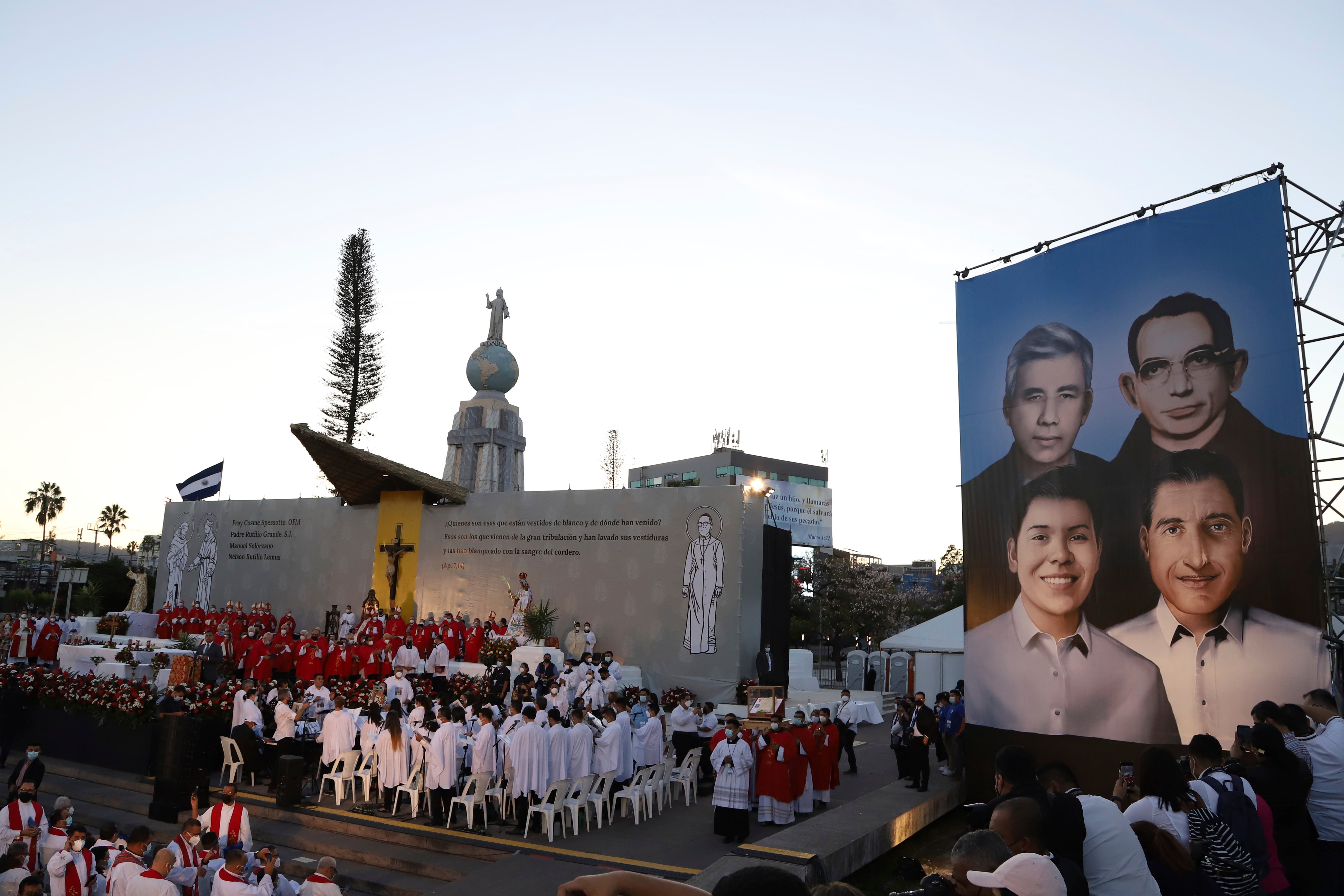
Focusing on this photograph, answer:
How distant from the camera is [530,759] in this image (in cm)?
966

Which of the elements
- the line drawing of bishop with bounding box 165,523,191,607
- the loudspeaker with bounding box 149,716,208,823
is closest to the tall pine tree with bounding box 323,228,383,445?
the line drawing of bishop with bounding box 165,523,191,607

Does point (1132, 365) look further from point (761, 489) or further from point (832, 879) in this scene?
point (761, 489)

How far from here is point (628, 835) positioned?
31.7 feet

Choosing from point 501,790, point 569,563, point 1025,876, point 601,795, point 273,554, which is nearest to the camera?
point 1025,876

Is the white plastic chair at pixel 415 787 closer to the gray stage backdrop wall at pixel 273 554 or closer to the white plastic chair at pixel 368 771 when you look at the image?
the white plastic chair at pixel 368 771

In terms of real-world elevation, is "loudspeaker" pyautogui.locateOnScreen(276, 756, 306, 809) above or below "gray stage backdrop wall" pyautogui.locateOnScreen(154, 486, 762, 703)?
below

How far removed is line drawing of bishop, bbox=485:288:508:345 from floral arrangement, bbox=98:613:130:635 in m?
13.1

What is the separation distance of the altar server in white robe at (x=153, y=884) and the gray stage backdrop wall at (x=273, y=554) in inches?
746

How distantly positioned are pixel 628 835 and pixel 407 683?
244 inches

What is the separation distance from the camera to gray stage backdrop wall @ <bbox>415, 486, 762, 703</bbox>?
18625mm

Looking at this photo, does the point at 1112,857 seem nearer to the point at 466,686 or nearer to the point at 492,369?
the point at 466,686

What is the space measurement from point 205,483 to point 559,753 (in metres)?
22.8

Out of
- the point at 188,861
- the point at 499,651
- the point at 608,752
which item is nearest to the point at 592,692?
the point at 608,752

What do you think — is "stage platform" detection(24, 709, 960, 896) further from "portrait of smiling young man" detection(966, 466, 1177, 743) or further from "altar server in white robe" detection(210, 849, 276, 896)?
"portrait of smiling young man" detection(966, 466, 1177, 743)
